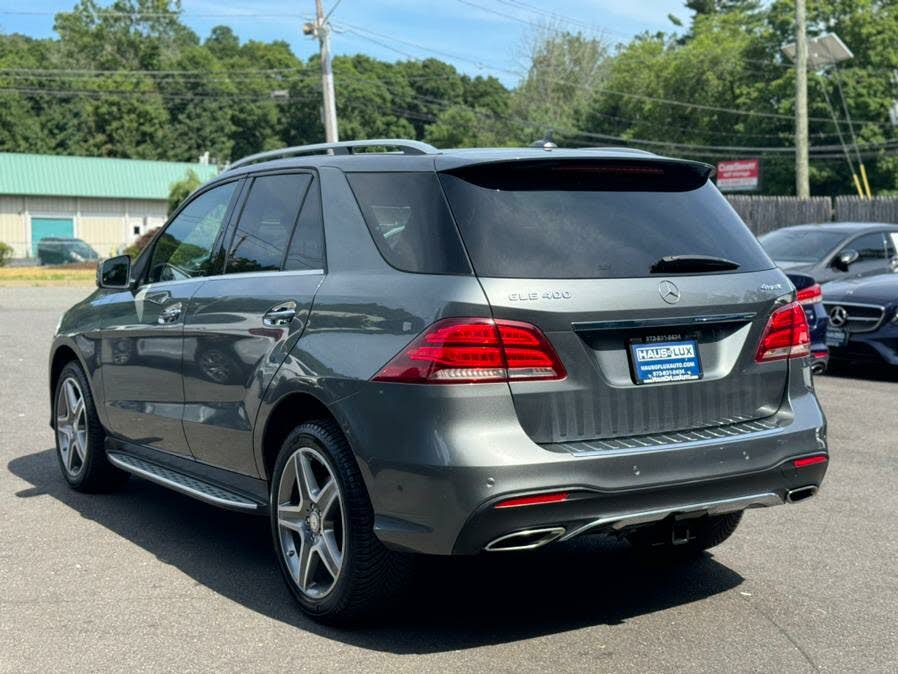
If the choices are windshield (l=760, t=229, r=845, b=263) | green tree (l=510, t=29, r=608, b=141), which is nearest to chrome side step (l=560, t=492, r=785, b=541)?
windshield (l=760, t=229, r=845, b=263)

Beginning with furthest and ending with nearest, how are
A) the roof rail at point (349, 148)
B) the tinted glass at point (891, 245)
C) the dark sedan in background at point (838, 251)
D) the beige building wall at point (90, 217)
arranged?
1. the beige building wall at point (90, 217)
2. the tinted glass at point (891, 245)
3. the dark sedan in background at point (838, 251)
4. the roof rail at point (349, 148)

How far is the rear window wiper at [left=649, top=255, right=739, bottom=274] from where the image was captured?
4.45m

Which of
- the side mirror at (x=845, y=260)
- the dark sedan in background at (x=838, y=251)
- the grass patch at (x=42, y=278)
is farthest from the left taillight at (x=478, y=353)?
the grass patch at (x=42, y=278)

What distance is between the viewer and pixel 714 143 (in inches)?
3031

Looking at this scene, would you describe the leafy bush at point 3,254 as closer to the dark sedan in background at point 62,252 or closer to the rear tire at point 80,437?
the dark sedan in background at point 62,252

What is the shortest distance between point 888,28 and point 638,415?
63.0m

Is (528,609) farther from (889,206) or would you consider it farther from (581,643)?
(889,206)

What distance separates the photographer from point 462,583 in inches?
208

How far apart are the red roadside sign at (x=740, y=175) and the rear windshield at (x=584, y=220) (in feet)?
196

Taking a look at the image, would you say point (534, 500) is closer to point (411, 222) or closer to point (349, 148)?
point (411, 222)

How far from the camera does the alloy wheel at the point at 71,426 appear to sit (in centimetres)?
707

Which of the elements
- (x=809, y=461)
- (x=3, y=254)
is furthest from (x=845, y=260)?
(x=3, y=254)

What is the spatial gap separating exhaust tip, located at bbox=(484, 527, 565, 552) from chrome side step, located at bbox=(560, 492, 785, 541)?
0.18 feet

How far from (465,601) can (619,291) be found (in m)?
1.57
